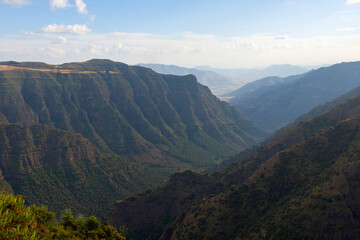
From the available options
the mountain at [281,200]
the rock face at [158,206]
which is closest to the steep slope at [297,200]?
the mountain at [281,200]

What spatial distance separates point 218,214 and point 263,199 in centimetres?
2231

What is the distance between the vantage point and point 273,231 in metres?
92.2

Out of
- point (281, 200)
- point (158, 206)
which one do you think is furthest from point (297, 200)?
point (158, 206)

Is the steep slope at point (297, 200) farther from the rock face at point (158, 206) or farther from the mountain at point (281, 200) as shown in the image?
the rock face at point (158, 206)

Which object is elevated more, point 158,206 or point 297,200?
point 297,200

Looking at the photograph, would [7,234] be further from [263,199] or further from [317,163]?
[317,163]

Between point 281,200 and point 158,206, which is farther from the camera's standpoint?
point 158,206

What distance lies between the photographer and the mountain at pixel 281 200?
90.3 metres

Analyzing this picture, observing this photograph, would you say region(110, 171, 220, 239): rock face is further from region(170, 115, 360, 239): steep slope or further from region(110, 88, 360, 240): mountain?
region(170, 115, 360, 239): steep slope

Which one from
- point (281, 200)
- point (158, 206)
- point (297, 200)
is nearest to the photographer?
point (297, 200)

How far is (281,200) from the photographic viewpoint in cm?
11069

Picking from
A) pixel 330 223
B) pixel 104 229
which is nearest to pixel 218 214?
pixel 330 223

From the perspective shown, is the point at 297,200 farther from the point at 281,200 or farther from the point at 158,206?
the point at 158,206

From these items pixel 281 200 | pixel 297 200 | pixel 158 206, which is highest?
pixel 297 200
